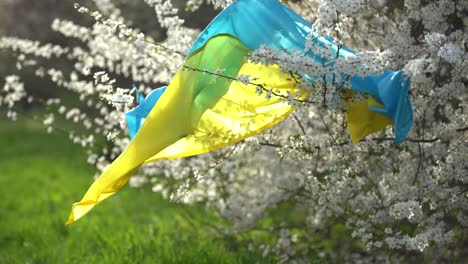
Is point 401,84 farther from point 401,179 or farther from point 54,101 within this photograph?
point 54,101

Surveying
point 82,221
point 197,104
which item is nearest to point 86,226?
point 82,221

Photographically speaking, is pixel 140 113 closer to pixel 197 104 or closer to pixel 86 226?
pixel 197 104

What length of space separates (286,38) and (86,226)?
3748mm

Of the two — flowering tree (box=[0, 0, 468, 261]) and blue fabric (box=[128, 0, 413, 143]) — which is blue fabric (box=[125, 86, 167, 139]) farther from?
blue fabric (box=[128, 0, 413, 143])

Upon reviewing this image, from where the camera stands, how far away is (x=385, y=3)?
13.3ft

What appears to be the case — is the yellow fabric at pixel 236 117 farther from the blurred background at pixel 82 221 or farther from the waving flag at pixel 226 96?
the blurred background at pixel 82 221

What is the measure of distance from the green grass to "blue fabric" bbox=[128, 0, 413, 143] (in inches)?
63.0

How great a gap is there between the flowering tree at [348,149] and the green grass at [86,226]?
1.22 ft

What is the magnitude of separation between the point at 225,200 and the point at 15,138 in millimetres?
9923

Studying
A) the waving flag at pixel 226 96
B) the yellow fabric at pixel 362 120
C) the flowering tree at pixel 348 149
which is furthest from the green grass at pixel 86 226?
the yellow fabric at pixel 362 120

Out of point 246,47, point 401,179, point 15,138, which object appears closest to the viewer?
point 246,47

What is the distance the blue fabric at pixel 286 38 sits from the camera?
303 cm

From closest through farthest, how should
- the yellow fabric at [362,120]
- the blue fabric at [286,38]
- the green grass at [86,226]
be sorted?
1. the blue fabric at [286,38]
2. the yellow fabric at [362,120]
3. the green grass at [86,226]

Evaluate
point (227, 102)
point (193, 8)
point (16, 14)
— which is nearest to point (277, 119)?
point (227, 102)
